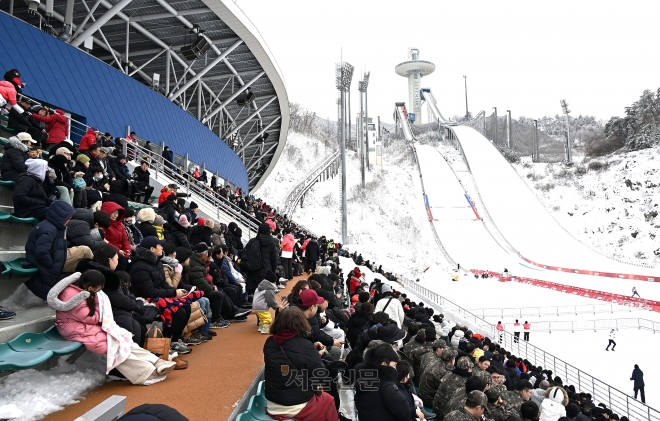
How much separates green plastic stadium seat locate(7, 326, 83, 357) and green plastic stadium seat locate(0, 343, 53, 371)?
0.07 m

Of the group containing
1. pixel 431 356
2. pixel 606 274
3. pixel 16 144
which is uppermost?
pixel 16 144

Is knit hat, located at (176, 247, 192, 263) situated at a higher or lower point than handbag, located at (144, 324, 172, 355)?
higher

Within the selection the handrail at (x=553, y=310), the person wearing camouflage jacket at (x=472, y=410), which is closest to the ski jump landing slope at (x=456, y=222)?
the handrail at (x=553, y=310)

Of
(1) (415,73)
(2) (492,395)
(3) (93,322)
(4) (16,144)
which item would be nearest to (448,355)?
(2) (492,395)

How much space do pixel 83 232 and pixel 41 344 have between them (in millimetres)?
1400

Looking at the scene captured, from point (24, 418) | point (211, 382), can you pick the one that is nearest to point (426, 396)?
point (211, 382)

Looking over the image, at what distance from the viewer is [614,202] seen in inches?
1518

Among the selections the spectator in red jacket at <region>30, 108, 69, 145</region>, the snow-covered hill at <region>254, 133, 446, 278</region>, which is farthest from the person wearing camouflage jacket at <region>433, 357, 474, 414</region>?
the snow-covered hill at <region>254, 133, 446, 278</region>

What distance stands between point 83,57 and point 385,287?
10.5 metres

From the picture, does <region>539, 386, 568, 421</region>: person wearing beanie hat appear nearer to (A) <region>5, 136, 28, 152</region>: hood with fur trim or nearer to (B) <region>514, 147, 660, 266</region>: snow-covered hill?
(A) <region>5, 136, 28, 152</region>: hood with fur trim

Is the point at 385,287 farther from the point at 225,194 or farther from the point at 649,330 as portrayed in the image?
the point at 649,330

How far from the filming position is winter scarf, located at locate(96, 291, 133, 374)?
13.3ft

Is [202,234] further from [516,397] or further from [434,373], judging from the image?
[516,397]

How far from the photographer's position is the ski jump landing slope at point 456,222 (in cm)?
3093
